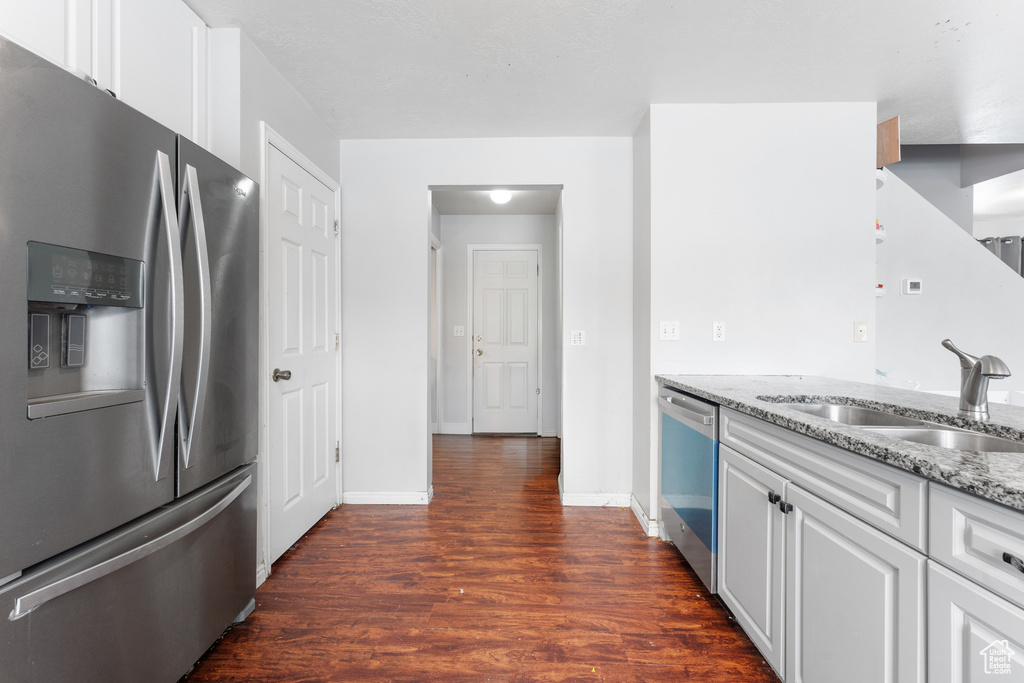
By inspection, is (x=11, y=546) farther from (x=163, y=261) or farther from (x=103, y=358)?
(x=163, y=261)

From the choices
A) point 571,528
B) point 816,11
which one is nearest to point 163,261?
point 571,528

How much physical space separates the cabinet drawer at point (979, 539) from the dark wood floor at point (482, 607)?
0.93 meters

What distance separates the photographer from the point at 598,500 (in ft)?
9.70

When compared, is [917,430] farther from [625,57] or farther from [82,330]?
[82,330]

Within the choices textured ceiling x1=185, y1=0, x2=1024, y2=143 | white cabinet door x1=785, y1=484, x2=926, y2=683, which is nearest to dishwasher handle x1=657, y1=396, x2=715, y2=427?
white cabinet door x1=785, y1=484, x2=926, y2=683

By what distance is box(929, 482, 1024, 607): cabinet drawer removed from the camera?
0.75 m

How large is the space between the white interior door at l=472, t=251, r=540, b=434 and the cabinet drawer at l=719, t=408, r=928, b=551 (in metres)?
3.46

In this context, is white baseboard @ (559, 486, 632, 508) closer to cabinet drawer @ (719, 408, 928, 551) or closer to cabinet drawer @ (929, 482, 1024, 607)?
cabinet drawer @ (719, 408, 928, 551)

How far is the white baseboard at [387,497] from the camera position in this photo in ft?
9.82

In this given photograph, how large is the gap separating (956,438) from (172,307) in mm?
2312

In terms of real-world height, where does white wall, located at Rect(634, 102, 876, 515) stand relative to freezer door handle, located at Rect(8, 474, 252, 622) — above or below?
above

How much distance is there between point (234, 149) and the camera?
1.88 m

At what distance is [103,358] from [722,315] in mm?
2638

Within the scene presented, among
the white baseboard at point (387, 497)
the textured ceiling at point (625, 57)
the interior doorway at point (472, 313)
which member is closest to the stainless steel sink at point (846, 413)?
the textured ceiling at point (625, 57)
